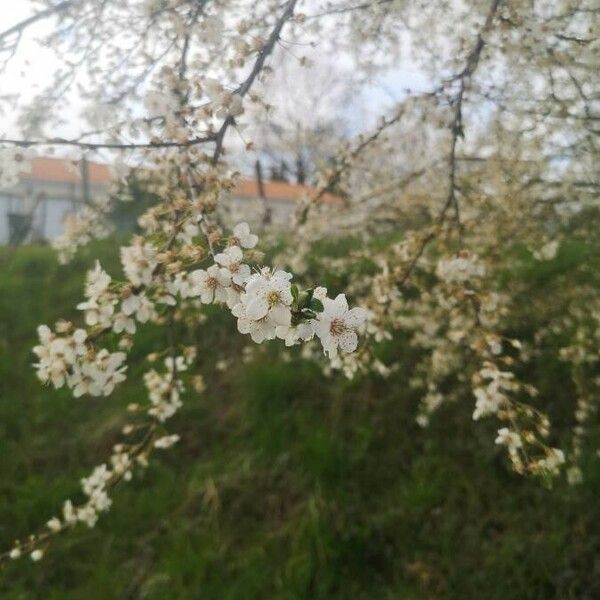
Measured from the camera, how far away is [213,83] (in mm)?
1910

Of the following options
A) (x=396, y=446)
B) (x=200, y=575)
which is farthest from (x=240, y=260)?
(x=396, y=446)

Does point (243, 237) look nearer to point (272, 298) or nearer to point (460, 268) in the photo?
point (272, 298)

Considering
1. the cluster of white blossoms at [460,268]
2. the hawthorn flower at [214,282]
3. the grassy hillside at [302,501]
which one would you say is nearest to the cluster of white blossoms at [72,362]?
the hawthorn flower at [214,282]

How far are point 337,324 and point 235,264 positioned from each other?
286 millimetres

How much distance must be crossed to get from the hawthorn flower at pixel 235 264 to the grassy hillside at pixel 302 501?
245 cm

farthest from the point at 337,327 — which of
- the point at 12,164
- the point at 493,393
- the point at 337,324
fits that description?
the point at 12,164

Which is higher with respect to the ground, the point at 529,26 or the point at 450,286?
the point at 529,26

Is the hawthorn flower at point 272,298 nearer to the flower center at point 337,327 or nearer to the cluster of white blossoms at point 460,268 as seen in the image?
the flower center at point 337,327

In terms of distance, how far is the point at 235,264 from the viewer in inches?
51.8

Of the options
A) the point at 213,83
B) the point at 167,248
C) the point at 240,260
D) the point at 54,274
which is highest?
the point at 54,274

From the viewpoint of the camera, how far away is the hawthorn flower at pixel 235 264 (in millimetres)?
1301

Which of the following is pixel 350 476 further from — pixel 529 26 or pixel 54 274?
pixel 54 274

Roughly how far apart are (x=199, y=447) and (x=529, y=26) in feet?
11.2

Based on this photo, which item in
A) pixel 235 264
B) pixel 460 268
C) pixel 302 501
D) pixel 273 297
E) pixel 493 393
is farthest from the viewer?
pixel 302 501
